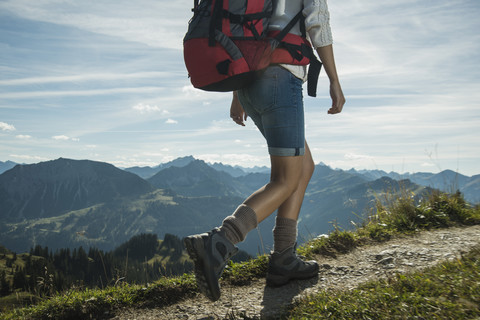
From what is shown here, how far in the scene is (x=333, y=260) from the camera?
4238mm

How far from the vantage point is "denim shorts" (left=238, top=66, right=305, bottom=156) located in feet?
9.03

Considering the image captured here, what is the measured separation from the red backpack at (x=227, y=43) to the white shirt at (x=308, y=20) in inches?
9.7

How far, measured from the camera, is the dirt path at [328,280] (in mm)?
3088

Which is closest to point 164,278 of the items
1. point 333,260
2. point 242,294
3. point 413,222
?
point 242,294

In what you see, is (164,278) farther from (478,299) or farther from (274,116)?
(478,299)

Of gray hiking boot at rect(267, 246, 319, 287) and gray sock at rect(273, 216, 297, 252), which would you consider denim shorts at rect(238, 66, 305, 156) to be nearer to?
gray sock at rect(273, 216, 297, 252)

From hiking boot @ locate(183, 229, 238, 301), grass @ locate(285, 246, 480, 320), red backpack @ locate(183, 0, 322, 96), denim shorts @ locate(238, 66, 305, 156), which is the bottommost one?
grass @ locate(285, 246, 480, 320)

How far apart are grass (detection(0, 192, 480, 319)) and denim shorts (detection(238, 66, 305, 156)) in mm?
1303

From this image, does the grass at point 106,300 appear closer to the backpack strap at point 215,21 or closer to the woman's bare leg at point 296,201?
the woman's bare leg at point 296,201

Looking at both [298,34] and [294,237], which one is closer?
[298,34]

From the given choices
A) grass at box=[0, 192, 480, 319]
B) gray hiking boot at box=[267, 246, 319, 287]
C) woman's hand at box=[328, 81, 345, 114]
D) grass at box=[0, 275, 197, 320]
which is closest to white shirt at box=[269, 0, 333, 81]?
woman's hand at box=[328, 81, 345, 114]

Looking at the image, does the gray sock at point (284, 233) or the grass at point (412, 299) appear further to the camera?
the gray sock at point (284, 233)

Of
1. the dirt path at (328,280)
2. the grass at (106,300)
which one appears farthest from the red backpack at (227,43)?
the grass at (106,300)

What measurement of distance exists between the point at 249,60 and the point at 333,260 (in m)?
2.97
